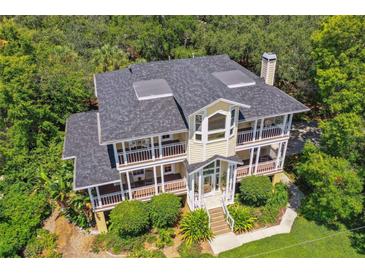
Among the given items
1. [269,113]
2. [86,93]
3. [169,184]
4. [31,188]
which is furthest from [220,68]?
[31,188]

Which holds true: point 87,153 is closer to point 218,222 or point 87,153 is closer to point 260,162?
point 218,222

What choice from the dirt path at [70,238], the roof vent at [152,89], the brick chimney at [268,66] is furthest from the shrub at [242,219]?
the brick chimney at [268,66]

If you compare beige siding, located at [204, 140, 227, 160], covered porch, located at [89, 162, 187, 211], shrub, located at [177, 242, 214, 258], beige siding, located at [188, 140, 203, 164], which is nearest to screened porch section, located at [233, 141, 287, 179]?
beige siding, located at [204, 140, 227, 160]

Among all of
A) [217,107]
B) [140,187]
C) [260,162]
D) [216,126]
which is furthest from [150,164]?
[260,162]

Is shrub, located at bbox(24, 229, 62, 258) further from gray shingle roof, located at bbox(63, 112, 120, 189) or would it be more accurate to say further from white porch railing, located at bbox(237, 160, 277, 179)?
white porch railing, located at bbox(237, 160, 277, 179)

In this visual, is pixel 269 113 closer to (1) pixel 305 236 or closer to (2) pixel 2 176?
(1) pixel 305 236

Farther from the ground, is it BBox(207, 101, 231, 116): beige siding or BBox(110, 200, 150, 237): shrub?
BBox(207, 101, 231, 116): beige siding

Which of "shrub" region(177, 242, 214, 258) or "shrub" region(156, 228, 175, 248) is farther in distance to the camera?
"shrub" region(156, 228, 175, 248)
